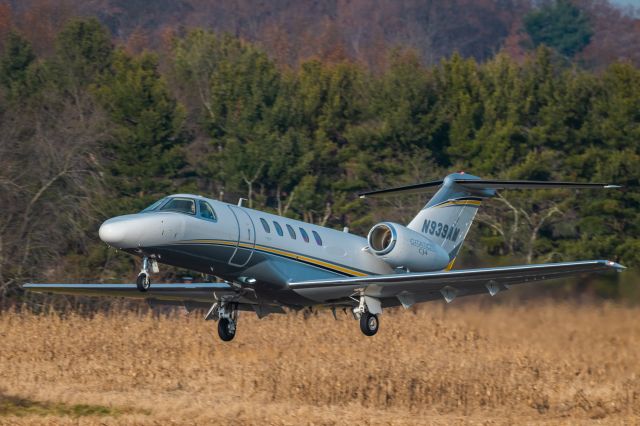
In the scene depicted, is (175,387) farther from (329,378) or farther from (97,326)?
(97,326)

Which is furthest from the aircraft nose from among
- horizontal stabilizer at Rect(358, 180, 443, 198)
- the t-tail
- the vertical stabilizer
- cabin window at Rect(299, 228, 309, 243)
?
the vertical stabilizer

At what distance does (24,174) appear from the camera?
34312 mm

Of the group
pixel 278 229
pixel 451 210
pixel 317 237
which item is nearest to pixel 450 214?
pixel 451 210

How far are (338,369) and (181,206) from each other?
16.7 feet

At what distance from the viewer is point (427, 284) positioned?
20406mm

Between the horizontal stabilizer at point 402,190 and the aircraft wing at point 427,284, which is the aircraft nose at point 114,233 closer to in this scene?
the aircraft wing at point 427,284

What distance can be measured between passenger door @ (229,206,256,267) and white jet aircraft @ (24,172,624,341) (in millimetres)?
17

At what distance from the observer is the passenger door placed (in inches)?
774

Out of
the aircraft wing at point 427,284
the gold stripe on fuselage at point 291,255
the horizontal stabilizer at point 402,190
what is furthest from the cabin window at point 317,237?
the horizontal stabilizer at point 402,190

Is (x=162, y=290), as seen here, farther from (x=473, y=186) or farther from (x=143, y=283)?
(x=473, y=186)

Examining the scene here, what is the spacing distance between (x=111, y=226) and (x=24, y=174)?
17344mm

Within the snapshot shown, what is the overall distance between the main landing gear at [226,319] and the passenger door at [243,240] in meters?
2.08

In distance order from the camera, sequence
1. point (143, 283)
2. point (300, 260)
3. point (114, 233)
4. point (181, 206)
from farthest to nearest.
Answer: point (300, 260) < point (181, 206) < point (143, 283) < point (114, 233)

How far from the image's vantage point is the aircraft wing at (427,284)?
768 inches
